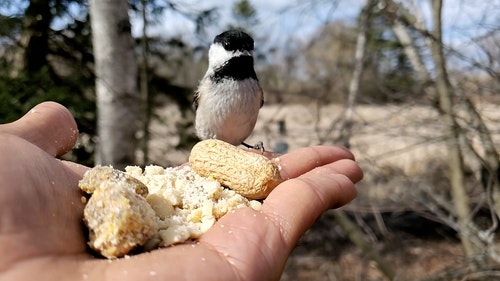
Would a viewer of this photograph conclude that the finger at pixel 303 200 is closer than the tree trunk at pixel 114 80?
Yes

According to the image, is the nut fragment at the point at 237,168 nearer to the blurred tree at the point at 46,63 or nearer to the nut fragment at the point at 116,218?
the nut fragment at the point at 116,218

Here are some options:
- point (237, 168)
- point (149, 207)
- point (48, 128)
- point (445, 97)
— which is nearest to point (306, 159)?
point (237, 168)

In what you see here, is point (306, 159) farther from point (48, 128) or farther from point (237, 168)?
point (48, 128)

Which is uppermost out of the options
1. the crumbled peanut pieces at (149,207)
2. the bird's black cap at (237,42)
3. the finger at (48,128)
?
the bird's black cap at (237,42)

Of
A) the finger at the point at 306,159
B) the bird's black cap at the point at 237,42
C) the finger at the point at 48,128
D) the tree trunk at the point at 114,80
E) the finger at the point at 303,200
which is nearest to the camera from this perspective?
the finger at the point at 303,200

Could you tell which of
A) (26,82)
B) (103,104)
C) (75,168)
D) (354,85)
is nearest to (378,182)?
(354,85)

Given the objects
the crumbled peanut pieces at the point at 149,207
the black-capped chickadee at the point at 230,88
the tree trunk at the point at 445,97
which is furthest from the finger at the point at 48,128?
the tree trunk at the point at 445,97

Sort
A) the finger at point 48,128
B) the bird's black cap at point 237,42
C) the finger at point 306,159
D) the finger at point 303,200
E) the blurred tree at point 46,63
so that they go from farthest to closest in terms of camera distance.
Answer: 1. the blurred tree at point 46,63
2. the bird's black cap at point 237,42
3. the finger at point 306,159
4. the finger at point 48,128
5. the finger at point 303,200
